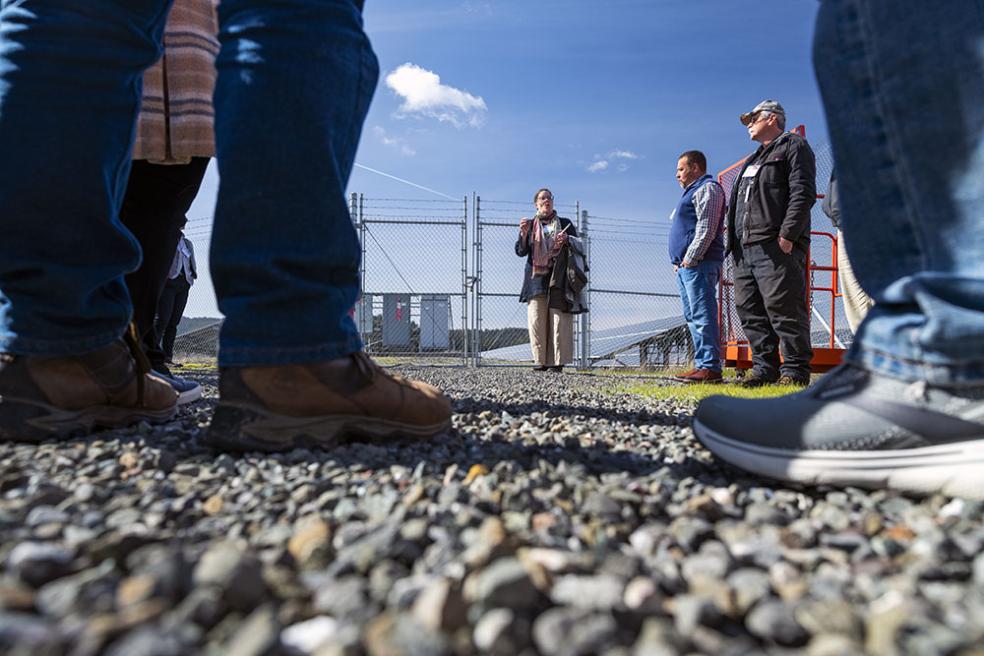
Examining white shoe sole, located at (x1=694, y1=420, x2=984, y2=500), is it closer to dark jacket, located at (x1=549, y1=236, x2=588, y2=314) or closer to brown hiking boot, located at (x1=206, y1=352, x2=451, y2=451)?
brown hiking boot, located at (x1=206, y1=352, x2=451, y2=451)

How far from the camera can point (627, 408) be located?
2521 millimetres

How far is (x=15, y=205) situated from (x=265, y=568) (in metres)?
1.12

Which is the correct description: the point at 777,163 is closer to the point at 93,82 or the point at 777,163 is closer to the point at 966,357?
the point at 966,357

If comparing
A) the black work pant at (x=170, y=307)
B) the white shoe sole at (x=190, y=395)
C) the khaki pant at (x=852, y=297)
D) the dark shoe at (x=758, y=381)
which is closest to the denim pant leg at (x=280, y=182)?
the white shoe sole at (x=190, y=395)

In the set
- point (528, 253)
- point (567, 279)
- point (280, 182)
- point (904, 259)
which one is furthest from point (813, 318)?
point (280, 182)

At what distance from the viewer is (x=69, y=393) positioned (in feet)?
4.50

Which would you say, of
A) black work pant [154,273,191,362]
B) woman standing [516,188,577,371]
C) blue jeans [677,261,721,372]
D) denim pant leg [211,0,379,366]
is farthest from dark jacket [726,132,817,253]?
black work pant [154,273,191,362]

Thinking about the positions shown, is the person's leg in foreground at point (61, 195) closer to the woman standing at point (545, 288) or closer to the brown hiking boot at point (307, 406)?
the brown hiking boot at point (307, 406)

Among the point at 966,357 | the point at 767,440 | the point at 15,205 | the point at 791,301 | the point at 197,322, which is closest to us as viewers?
the point at 966,357

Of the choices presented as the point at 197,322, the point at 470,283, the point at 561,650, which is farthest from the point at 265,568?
the point at 197,322

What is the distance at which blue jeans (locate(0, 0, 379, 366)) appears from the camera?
1156mm

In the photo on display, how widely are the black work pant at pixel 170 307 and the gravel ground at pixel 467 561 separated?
4.80 m

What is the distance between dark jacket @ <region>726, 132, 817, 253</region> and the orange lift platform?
6.44 ft

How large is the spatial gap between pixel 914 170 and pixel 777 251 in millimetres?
3409
